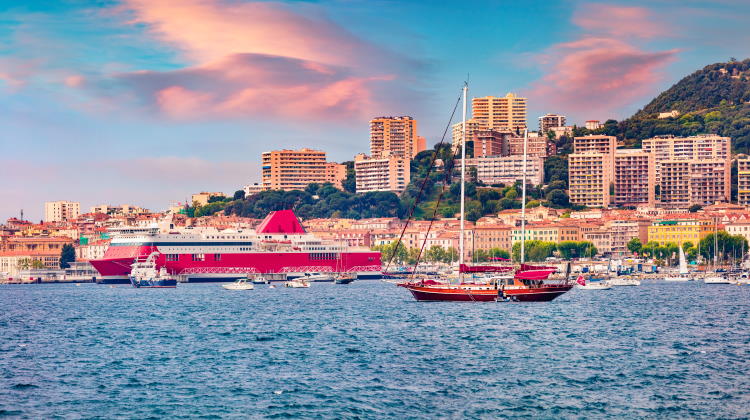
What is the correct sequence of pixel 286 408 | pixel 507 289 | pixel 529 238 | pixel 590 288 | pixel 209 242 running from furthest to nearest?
pixel 529 238, pixel 209 242, pixel 590 288, pixel 507 289, pixel 286 408

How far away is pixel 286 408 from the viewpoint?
23.1m

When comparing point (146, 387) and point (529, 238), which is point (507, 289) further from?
point (529, 238)

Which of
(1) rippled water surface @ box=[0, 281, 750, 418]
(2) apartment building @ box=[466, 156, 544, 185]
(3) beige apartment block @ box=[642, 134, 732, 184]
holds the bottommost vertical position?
(1) rippled water surface @ box=[0, 281, 750, 418]

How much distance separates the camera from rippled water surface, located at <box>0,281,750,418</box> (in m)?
23.2

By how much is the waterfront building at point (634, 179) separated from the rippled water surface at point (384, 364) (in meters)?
128

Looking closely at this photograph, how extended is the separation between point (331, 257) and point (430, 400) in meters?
86.9

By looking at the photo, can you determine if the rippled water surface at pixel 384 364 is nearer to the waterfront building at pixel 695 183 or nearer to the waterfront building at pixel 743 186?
the waterfront building at pixel 743 186

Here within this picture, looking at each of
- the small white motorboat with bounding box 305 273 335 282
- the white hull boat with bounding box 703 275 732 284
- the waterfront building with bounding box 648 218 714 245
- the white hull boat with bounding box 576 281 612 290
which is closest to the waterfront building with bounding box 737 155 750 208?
the waterfront building with bounding box 648 218 714 245

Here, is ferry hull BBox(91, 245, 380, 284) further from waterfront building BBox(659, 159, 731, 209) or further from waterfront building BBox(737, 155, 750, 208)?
waterfront building BBox(737, 155, 750, 208)

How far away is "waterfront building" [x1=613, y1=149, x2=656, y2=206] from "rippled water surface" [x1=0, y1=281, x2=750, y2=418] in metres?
128

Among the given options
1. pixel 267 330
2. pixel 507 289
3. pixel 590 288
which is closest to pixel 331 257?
pixel 590 288

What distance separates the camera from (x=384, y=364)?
97.1 feet

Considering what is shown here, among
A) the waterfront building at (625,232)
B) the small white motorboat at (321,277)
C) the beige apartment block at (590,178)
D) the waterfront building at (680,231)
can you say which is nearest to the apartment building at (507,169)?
the beige apartment block at (590,178)

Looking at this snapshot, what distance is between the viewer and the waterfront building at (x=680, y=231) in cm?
13712
